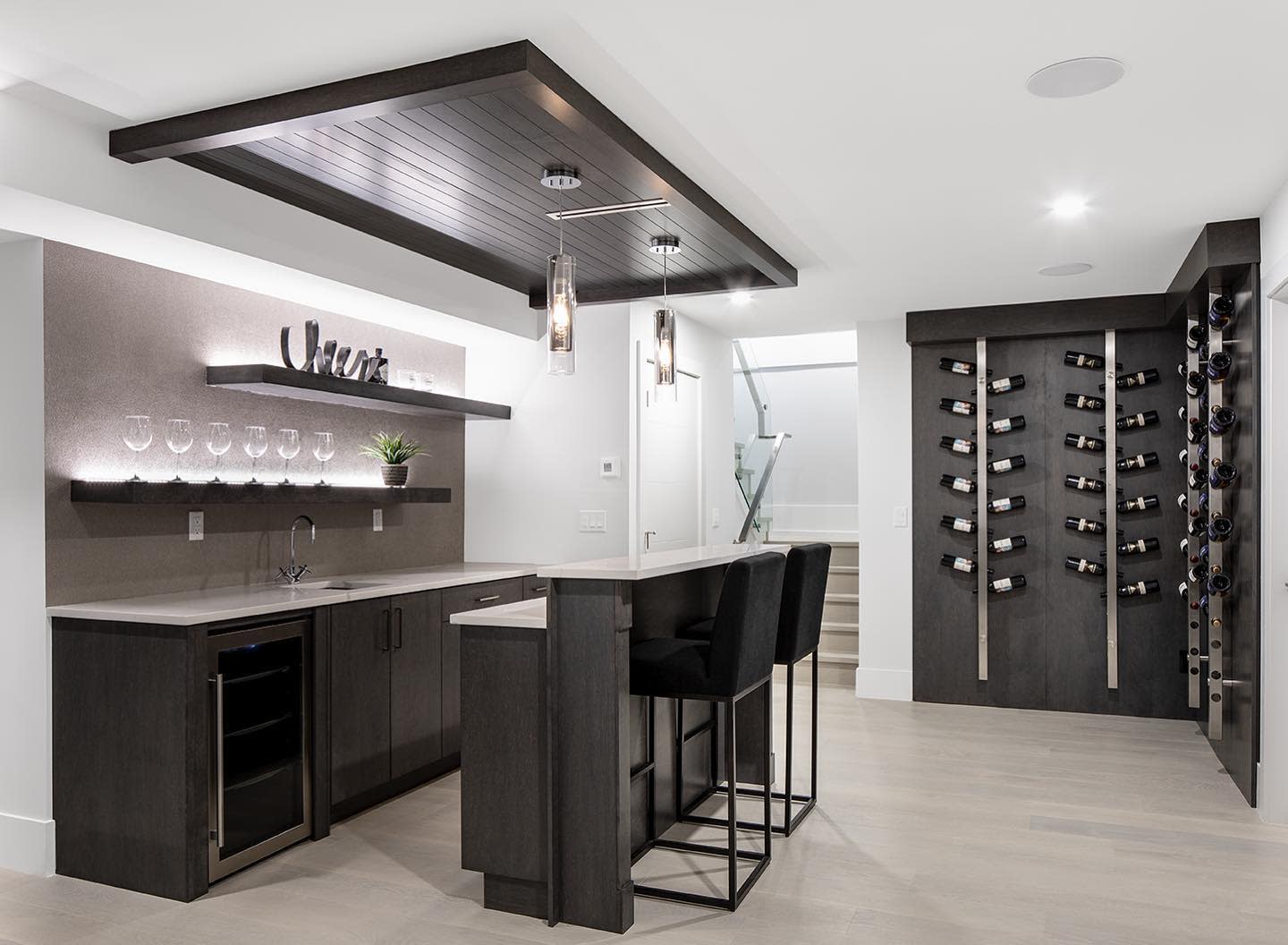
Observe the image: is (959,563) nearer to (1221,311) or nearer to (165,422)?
(1221,311)

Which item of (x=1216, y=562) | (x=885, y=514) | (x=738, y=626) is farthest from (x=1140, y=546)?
(x=738, y=626)

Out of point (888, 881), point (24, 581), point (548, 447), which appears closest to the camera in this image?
point (888, 881)

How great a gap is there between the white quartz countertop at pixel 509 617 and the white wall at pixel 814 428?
18.9 ft

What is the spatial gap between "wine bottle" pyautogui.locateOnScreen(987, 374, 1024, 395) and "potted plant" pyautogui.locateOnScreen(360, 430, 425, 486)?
3525mm

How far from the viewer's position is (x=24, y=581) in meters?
3.31

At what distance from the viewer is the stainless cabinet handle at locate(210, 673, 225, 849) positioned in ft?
10.3

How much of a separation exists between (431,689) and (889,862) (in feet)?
6.88

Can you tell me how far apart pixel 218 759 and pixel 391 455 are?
202cm

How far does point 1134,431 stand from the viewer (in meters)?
5.70

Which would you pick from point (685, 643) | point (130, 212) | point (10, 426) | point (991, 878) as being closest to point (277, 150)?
point (130, 212)

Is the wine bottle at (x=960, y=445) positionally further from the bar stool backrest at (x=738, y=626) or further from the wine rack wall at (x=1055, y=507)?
the bar stool backrest at (x=738, y=626)

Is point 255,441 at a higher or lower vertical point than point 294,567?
higher

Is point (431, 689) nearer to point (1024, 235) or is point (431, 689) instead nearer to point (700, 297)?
point (700, 297)

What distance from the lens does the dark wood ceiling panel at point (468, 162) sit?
8.45ft
